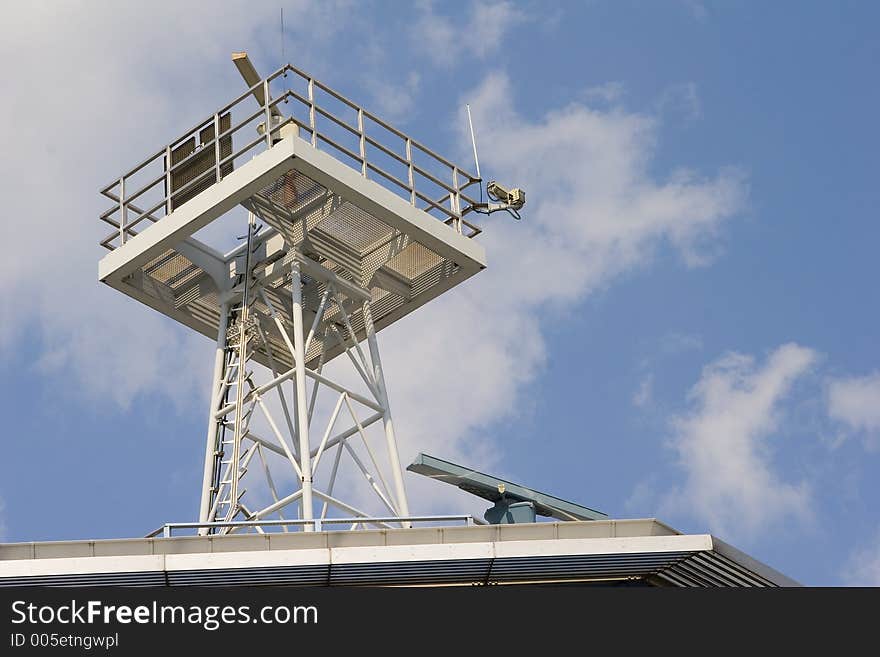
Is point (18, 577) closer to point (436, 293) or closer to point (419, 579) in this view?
point (419, 579)

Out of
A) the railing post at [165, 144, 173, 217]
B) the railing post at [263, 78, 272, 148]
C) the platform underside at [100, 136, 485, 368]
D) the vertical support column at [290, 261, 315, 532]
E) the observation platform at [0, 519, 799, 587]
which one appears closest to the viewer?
the observation platform at [0, 519, 799, 587]

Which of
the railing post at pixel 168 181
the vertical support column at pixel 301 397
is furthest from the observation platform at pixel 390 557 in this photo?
the railing post at pixel 168 181

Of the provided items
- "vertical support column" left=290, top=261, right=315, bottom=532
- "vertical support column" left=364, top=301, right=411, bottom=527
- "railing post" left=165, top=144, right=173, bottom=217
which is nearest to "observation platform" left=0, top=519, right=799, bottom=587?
"vertical support column" left=290, top=261, right=315, bottom=532

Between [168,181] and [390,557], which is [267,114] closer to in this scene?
[168,181]

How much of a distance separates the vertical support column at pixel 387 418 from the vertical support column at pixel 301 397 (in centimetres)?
219

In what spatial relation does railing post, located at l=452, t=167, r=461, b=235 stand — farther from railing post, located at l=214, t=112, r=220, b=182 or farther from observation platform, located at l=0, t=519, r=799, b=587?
observation platform, located at l=0, t=519, r=799, b=587

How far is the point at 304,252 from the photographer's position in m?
41.6

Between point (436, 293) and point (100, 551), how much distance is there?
15615 mm

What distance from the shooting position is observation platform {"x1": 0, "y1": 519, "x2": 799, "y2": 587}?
29375 mm

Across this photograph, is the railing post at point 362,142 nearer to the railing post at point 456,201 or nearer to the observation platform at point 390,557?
the railing post at point 456,201

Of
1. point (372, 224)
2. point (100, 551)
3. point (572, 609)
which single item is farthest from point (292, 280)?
point (572, 609)

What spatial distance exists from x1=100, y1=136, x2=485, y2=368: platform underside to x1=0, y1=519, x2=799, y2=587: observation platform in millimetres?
11322

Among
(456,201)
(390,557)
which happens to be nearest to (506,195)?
(456,201)

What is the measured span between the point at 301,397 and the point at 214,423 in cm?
285
